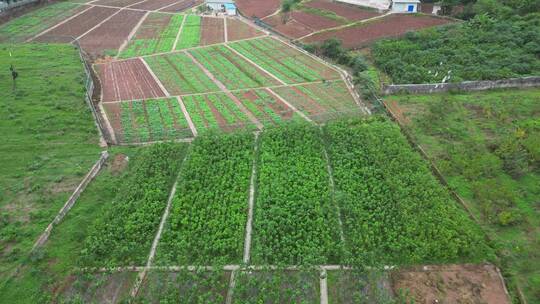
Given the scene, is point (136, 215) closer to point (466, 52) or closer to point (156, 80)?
point (156, 80)

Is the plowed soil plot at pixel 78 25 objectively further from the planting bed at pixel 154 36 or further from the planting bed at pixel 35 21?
the planting bed at pixel 154 36

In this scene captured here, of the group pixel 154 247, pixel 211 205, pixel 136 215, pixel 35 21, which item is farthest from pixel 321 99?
pixel 35 21

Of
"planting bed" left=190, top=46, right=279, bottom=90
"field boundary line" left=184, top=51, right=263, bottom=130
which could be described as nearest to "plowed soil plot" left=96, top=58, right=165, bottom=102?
"field boundary line" left=184, top=51, right=263, bottom=130

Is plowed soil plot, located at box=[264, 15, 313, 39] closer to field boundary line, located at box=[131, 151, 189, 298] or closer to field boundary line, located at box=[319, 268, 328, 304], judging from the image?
field boundary line, located at box=[131, 151, 189, 298]

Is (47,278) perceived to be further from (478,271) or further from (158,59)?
(158,59)

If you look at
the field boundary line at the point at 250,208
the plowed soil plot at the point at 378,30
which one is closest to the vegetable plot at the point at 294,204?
the field boundary line at the point at 250,208

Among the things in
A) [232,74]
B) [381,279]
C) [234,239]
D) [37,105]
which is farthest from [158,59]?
[381,279]
